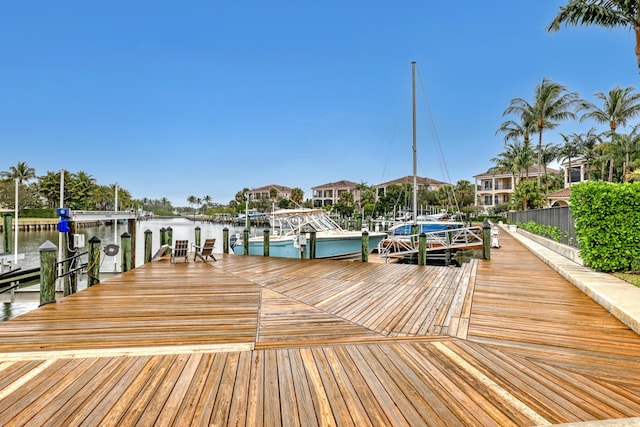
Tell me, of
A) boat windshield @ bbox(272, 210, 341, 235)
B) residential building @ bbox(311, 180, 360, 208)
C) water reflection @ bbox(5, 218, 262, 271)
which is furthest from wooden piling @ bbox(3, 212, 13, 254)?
residential building @ bbox(311, 180, 360, 208)

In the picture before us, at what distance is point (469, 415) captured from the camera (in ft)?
7.52

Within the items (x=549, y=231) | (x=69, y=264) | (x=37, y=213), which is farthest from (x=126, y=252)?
(x=37, y=213)

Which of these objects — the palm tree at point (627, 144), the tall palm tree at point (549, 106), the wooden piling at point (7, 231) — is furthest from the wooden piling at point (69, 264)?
the palm tree at point (627, 144)

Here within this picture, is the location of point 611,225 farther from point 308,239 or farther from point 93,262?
point 93,262

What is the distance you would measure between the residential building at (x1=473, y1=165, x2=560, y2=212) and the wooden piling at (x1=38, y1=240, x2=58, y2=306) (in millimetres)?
67080

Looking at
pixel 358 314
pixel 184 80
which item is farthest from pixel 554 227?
pixel 184 80

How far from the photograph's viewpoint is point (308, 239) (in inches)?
549

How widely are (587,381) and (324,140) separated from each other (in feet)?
182

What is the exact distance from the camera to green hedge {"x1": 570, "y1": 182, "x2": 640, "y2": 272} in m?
6.74

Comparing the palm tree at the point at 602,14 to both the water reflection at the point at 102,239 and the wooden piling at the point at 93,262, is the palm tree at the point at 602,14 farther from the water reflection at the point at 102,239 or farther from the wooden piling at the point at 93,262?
the water reflection at the point at 102,239

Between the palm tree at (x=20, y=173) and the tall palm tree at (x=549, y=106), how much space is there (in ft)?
281

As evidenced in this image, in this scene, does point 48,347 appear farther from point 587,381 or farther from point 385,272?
point 385,272

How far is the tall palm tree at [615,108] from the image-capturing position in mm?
31594

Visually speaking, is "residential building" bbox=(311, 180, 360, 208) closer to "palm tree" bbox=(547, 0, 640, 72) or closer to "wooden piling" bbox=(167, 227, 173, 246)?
"palm tree" bbox=(547, 0, 640, 72)
